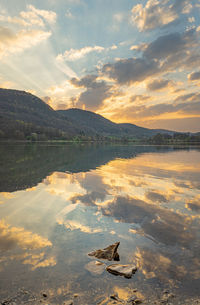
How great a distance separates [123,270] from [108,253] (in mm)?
989

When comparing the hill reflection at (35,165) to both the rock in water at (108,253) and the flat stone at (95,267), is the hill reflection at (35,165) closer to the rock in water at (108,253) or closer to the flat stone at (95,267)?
the rock in water at (108,253)

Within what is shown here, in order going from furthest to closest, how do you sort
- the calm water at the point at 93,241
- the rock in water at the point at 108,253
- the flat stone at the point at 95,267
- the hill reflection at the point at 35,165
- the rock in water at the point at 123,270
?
1. the hill reflection at the point at 35,165
2. the rock in water at the point at 108,253
3. the flat stone at the point at 95,267
4. the rock in water at the point at 123,270
5. the calm water at the point at 93,241

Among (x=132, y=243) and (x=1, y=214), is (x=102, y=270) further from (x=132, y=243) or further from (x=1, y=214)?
(x=1, y=214)

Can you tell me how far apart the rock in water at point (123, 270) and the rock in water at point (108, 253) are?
493mm

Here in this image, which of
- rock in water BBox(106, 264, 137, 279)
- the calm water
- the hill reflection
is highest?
rock in water BBox(106, 264, 137, 279)

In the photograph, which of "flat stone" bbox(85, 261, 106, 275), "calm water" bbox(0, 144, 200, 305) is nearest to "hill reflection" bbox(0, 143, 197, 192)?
"calm water" bbox(0, 144, 200, 305)

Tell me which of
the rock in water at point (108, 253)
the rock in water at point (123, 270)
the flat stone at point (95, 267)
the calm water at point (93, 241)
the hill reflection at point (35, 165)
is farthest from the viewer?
the hill reflection at point (35, 165)

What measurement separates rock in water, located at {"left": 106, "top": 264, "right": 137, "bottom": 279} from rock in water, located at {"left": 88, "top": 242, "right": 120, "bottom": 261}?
49cm

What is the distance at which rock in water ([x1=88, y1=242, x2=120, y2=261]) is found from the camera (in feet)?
22.5

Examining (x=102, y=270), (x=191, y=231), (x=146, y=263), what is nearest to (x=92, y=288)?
(x=102, y=270)

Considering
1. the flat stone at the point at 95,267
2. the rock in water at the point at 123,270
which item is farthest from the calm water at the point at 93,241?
the rock in water at the point at 123,270

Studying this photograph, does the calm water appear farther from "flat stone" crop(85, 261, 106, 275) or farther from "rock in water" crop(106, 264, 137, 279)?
"rock in water" crop(106, 264, 137, 279)

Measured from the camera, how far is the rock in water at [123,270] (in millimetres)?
5943

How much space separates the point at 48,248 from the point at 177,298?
507cm
